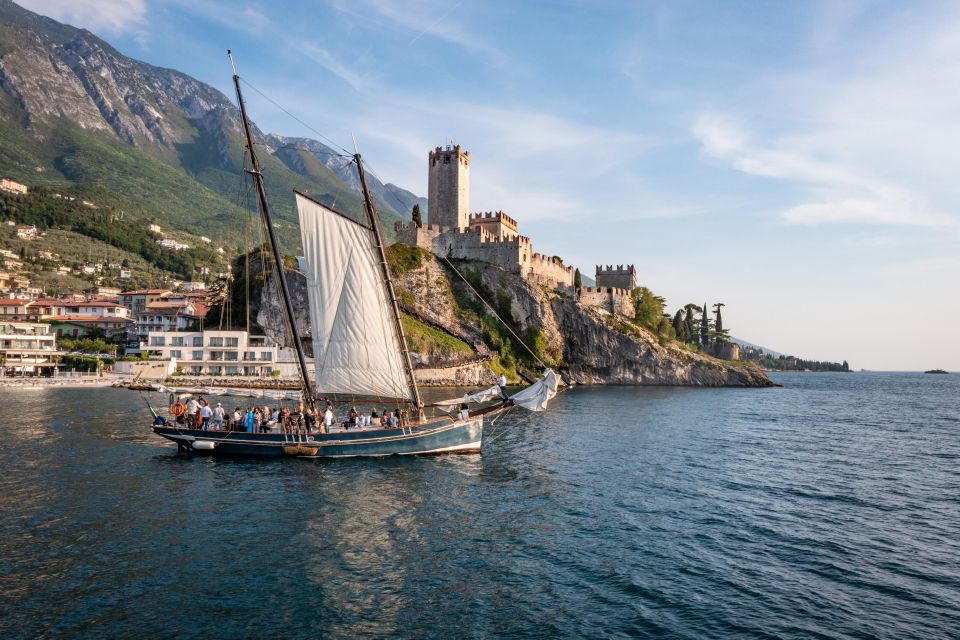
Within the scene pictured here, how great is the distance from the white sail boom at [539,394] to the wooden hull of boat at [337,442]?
13.0 feet

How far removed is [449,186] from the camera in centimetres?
12438

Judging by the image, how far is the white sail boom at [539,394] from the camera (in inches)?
1404

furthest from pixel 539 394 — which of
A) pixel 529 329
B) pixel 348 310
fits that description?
pixel 529 329

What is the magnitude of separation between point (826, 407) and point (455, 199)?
261 feet

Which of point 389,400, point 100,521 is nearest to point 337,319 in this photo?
point 389,400

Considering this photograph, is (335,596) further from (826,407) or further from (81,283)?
(81,283)

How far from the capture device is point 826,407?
3223 inches

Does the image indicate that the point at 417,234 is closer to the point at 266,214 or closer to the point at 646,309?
the point at 646,309

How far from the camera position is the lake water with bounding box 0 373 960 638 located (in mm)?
15508

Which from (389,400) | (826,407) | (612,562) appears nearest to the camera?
(612,562)

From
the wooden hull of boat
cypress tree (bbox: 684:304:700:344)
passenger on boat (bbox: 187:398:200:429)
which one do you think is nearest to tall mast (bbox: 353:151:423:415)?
the wooden hull of boat

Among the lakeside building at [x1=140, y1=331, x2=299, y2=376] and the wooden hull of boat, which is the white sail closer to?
the wooden hull of boat

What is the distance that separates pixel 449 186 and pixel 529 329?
36462mm

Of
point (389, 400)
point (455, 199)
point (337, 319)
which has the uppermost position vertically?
point (455, 199)
